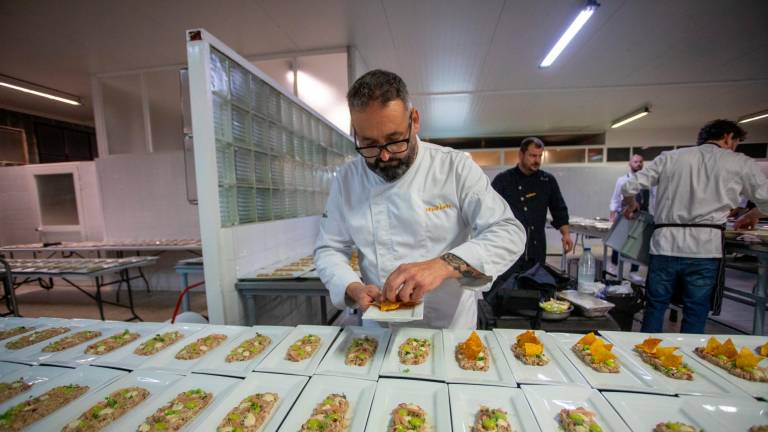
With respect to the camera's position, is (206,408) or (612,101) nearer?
(206,408)

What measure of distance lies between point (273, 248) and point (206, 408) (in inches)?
72.5

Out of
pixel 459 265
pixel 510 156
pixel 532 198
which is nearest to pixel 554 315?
pixel 459 265

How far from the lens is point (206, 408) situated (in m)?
0.86

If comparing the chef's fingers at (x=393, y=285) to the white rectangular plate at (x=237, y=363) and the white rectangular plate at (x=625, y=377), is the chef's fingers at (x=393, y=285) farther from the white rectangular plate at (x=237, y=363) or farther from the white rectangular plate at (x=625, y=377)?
the white rectangular plate at (x=625, y=377)

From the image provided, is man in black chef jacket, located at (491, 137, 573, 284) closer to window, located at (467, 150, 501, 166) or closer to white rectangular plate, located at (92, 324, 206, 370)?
white rectangular plate, located at (92, 324, 206, 370)

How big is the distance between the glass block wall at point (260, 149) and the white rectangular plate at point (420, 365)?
1.42m

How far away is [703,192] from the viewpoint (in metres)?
2.29

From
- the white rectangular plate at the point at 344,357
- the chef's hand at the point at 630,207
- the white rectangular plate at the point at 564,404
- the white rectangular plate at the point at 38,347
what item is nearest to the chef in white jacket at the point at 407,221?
the white rectangular plate at the point at 344,357

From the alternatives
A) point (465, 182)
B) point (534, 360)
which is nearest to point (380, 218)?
point (465, 182)

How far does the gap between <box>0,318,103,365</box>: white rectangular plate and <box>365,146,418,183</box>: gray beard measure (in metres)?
1.51

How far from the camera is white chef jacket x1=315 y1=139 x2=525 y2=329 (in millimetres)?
1242

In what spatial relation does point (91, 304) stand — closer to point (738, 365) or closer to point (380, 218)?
point (380, 218)

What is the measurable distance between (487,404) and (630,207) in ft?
9.66

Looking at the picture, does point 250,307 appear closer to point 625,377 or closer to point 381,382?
point 381,382
